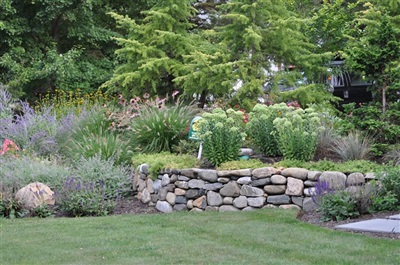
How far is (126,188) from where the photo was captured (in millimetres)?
10039

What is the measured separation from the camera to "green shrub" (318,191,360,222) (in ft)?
24.7

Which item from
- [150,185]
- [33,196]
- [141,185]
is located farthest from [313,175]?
[33,196]

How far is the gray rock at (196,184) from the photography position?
352 inches

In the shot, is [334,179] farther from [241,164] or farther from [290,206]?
[241,164]

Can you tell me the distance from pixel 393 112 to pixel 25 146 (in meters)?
6.40

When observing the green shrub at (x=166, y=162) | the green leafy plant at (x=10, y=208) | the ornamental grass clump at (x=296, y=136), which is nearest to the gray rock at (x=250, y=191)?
the ornamental grass clump at (x=296, y=136)

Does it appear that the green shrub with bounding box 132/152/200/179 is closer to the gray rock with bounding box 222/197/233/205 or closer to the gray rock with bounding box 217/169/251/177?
the gray rock with bounding box 217/169/251/177

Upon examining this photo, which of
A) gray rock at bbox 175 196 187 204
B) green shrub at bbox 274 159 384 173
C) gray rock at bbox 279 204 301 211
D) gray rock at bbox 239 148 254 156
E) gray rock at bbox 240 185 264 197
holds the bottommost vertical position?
gray rock at bbox 175 196 187 204

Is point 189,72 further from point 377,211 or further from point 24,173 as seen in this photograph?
point 377,211

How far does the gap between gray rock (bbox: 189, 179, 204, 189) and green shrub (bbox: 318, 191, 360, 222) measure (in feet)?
6.29

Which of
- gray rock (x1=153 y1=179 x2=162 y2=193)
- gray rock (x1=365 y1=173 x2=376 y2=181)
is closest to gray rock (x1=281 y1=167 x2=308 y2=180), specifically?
gray rock (x1=365 y1=173 x2=376 y2=181)

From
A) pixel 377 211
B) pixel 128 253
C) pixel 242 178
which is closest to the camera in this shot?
pixel 128 253

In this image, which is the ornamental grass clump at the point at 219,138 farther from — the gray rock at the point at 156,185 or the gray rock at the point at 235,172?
the gray rock at the point at 156,185

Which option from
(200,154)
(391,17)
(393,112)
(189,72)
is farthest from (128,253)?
(391,17)
